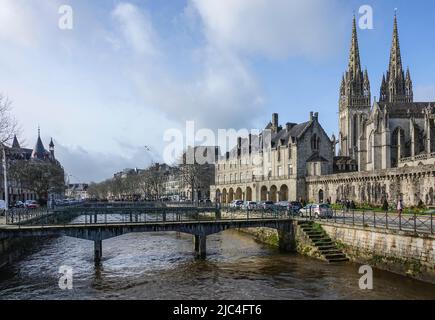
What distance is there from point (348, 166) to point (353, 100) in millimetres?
51192

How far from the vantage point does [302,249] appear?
110 feet

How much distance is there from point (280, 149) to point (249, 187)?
548 inches

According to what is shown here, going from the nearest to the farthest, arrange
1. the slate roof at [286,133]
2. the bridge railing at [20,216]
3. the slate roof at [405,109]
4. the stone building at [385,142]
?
the bridge railing at [20,216], the stone building at [385,142], the slate roof at [286,133], the slate roof at [405,109]

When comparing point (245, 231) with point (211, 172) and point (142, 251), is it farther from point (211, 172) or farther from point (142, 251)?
point (211, 172)

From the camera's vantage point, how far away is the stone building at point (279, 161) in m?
70.9

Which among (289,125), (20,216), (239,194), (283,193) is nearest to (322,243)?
(20,216)

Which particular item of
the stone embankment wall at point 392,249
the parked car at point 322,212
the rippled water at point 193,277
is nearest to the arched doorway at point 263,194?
the parked car at point 322,212

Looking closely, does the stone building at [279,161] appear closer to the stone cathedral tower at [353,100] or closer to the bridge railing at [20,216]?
the bridge railing at [20,216]

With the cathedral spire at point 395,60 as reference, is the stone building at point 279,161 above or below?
below

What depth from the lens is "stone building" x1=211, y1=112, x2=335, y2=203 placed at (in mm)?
70938

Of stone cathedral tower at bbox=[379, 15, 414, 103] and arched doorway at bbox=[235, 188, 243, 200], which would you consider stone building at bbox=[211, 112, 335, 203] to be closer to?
arched doorway at bbox=[235, 188, 243, 200]

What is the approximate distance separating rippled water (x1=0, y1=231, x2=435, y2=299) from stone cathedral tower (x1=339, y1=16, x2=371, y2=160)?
9569 cm

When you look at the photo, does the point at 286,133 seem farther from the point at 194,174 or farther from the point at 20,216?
the point at 20,216
